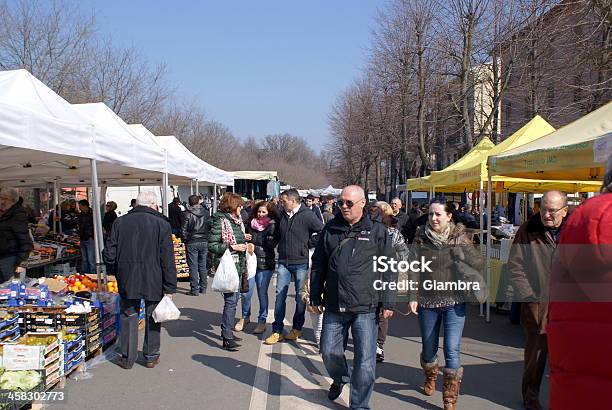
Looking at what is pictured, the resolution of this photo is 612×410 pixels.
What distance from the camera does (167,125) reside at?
3161 centimetres

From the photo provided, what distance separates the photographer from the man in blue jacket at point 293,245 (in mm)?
6207

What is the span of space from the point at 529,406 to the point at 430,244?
1605mm

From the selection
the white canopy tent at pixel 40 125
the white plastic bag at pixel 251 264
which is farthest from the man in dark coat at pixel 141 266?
the white plastic bag at pixel 251 264

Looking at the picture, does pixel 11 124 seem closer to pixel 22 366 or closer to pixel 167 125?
pixel 22 366

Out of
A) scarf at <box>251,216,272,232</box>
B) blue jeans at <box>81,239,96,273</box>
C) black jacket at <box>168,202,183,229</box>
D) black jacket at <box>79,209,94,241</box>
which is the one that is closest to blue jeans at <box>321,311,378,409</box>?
scarf at <box>251,216,272,232</box>

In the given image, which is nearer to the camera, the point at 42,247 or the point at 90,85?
the point at 42,247

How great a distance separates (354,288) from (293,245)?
97.9 inches

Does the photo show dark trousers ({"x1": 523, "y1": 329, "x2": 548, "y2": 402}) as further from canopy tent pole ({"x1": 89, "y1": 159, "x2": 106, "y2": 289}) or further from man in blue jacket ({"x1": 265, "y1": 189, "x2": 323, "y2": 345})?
canopy tent pole ({"x1": 89, "y1": 159, "x2": 106, "y2": 289})

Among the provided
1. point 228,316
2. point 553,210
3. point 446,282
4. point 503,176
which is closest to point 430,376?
point 446,282

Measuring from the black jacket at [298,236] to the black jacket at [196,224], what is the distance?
3.77 meters

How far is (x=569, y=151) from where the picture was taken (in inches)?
207

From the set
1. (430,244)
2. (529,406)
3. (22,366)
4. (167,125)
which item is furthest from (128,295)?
(167,125)

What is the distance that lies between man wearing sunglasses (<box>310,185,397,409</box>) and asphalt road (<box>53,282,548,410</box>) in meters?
0.69

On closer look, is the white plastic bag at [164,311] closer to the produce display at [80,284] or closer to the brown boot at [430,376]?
the produce display at [80,284]
